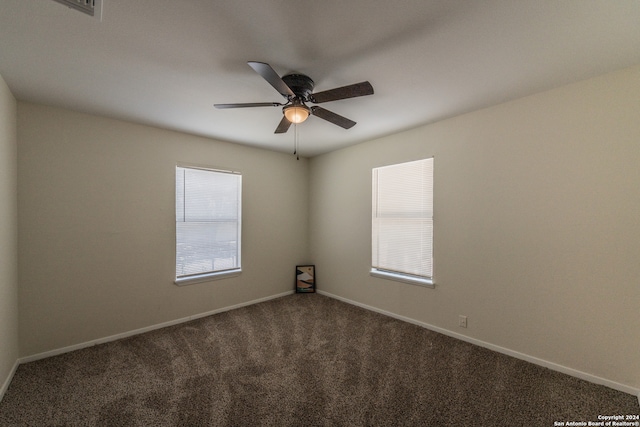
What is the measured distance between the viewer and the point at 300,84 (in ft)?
6.68

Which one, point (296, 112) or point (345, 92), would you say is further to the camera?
point (296, 112)

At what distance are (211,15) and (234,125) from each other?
1.79 m

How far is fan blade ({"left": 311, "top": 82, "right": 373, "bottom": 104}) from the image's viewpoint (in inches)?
68.7

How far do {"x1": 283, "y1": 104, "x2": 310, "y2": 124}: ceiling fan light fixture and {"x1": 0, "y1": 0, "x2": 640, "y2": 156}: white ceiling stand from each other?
263 millimetres

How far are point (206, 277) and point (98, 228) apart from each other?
4.50 feet

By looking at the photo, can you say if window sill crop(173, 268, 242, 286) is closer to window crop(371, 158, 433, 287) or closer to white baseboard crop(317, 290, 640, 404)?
window crop(371, 158, 433, 287)

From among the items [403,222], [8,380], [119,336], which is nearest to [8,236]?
[8,380]

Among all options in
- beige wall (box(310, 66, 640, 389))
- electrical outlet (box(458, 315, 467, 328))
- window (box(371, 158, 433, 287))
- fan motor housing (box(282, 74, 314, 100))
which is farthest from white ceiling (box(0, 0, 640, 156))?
electrical outlet (box(458, 315, 467, 328))

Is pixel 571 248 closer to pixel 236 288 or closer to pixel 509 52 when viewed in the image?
pixel 509 52

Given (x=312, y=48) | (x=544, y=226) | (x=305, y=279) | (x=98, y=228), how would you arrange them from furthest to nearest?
(x=305, y=279)
(x=98, y=228)
(x=544, y=226)
(x=312, y=48)

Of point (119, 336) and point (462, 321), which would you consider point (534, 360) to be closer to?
point (462, 321)

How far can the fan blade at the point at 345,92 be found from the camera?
5.73ft

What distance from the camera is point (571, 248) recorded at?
7.38 ft

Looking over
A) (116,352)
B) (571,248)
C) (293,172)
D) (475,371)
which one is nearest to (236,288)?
(116,352)
